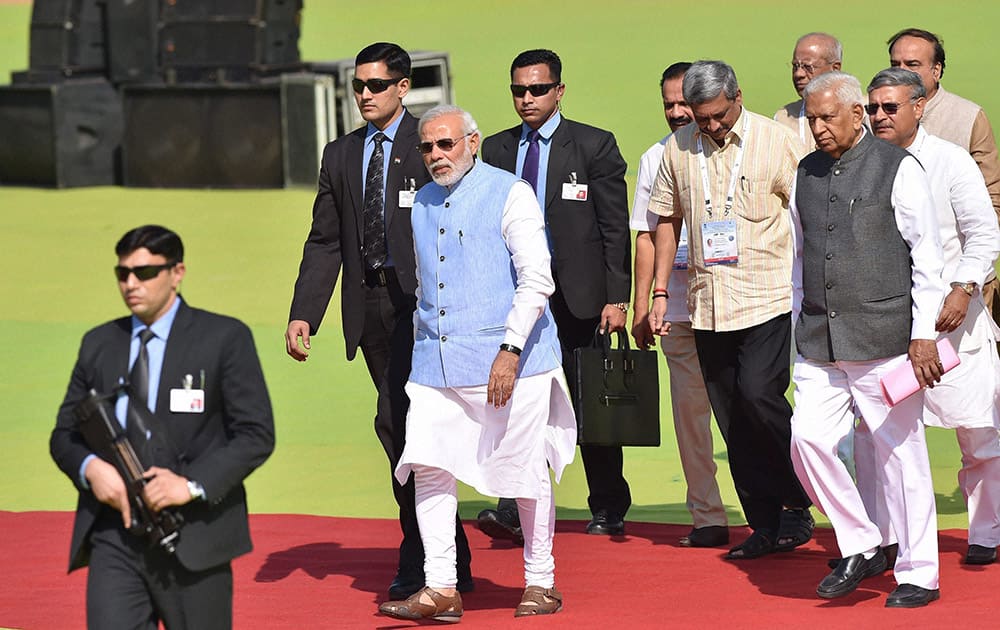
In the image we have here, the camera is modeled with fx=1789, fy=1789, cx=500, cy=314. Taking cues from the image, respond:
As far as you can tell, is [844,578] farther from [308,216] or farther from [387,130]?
[308,216]

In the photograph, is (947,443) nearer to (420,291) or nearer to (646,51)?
(420,291)

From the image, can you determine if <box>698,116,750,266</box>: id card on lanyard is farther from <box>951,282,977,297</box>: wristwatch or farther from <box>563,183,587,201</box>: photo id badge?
<box>951,282,977,297</box>: wristwatch

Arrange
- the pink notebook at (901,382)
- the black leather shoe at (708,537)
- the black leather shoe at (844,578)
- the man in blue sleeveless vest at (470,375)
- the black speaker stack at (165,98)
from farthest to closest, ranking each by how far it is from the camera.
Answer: the black speaker stack at (165,98)
the black leather shoe at (708,537)
the black leather shoe at (844,578)
the man in blue sleeveless vest at (470,375)
the pink notebook at (901,382)

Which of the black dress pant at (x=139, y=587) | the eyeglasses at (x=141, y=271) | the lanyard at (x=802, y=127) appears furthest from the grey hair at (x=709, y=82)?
the black dress pant at (x=139, y=587)

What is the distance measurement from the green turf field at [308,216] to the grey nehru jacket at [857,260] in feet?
6.59

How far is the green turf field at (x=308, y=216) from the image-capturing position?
927 cm

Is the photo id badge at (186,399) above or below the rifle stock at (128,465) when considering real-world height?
above

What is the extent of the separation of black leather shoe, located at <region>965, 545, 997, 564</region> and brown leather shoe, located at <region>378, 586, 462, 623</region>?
1976 mm

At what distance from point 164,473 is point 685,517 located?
413 cm

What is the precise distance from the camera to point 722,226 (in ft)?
22.6

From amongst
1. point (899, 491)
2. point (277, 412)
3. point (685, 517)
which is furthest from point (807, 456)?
point (277, 412)

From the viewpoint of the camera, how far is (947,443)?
974cm

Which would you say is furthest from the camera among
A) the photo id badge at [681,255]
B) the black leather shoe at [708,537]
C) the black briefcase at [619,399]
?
the photo id badge at [681,255]

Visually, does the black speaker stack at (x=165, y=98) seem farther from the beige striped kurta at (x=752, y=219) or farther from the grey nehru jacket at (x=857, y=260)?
the grey nehru jacket at (x=857, y=260)
